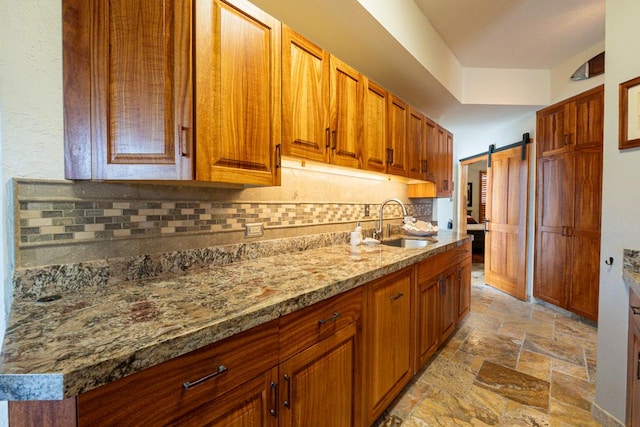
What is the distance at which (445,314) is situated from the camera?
2.25 metres

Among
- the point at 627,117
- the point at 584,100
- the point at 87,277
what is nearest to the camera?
the point at 87,277

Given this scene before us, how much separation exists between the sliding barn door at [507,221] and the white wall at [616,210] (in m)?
2.25

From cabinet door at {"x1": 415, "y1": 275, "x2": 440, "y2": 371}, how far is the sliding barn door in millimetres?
2305

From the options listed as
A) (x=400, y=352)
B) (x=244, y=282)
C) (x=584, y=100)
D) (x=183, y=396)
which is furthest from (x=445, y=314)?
(x=584, y=100)

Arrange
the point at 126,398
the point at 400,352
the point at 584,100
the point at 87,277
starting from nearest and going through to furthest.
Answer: the point at 126,398, the point at 87,277, the point at 400,352, the point at 584,100

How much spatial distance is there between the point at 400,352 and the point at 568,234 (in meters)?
2.67

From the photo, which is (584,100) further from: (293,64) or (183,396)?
(183,396)

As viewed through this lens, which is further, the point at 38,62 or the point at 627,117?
the point at 627,117

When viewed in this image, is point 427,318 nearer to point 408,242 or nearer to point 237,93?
point 408,242

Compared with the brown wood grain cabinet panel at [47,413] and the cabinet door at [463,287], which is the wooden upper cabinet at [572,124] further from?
the brown wood grain cabinet panel at [47,413]

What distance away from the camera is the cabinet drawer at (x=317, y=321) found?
93cm

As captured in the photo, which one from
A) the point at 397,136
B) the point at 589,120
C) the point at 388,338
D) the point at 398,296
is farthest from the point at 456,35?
the point at 388,338

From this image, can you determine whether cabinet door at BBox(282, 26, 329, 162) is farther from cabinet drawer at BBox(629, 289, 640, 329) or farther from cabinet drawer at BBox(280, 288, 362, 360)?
cabinet drawer at BBox(629, 289, 640, 329)

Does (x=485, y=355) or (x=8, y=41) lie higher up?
(x=8, y=41)
